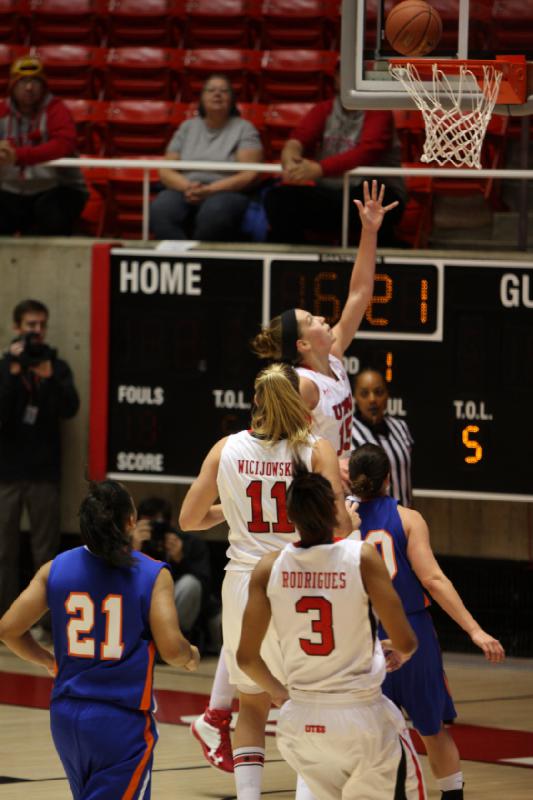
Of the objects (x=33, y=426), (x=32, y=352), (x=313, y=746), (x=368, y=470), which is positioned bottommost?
(x=313, y=746)

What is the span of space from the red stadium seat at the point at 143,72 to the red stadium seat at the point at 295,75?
80 centimetres

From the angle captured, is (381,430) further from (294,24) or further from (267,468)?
(294,24)

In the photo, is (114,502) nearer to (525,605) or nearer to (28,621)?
(28,621)

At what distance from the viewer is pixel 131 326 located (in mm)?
10648

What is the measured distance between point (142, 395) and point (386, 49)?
3.40 meters

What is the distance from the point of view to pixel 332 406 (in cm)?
689

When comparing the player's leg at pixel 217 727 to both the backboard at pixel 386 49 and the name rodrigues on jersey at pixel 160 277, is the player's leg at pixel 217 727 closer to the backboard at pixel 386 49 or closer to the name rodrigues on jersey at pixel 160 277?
the backboard at pixel 386 49

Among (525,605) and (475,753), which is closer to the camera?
(475,753)

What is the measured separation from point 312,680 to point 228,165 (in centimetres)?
653

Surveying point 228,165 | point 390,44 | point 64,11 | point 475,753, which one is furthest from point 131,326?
point 64,11

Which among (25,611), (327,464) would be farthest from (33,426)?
(25,611)

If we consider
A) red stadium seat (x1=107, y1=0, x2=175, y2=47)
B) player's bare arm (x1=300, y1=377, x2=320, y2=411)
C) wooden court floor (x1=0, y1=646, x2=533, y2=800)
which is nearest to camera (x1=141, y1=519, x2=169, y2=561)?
wooden court floor (x1=0, y1=646, x2=533, y2=800)

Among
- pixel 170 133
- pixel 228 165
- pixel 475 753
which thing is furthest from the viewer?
pixel 170 133

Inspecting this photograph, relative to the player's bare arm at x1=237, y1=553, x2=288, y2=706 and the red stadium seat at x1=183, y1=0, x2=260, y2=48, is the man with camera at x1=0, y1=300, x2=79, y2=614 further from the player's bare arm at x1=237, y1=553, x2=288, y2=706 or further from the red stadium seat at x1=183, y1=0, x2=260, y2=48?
the player's bare arm at x1=237, y1=553, x2=288, y2=706
